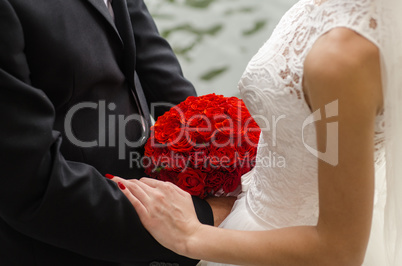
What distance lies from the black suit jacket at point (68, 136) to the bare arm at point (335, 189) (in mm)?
178

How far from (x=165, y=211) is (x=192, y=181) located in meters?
0.13

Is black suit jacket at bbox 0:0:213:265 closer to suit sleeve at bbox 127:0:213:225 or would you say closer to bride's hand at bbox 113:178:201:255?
bride's hand at bbox 113:178:201:255

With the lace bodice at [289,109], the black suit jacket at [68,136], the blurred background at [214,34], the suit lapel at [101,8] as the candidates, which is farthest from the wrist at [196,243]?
the blurred background at [214,34]

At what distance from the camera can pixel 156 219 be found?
118 cm

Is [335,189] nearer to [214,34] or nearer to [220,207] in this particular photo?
[220,207]

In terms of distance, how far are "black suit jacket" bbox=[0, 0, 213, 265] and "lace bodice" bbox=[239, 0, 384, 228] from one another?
0.59ft

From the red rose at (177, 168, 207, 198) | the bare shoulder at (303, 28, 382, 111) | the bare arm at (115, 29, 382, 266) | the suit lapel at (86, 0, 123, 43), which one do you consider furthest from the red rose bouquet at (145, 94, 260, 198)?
the bare shoulder at (303, 28, 382, 111)

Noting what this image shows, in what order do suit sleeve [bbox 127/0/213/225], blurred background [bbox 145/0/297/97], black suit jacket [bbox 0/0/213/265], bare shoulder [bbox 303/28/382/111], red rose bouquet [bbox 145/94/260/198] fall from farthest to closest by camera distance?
blurred background [bbox 145/0/297/97], suit sleeve [bbox 127/0/213/225], red rose bouquet [bbox 145/94/260/198], black suit jacket [bbox 0/0/213/265], bare shoulder [bbox 303/28/382/111]

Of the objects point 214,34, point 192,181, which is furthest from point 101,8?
point 214,34

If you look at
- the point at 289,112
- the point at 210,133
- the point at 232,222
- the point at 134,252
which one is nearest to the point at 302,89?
the point at 289,112

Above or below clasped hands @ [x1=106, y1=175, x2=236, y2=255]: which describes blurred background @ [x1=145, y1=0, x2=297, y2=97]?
above

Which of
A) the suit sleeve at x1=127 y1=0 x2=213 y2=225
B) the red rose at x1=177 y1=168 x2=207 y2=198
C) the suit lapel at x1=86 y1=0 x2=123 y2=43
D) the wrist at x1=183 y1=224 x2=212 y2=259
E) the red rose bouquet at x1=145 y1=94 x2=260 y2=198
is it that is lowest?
the wrist at x1=183 y1=224 x2=212 y2=259

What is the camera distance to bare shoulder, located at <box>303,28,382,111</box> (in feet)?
2.69

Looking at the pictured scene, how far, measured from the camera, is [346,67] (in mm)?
815
